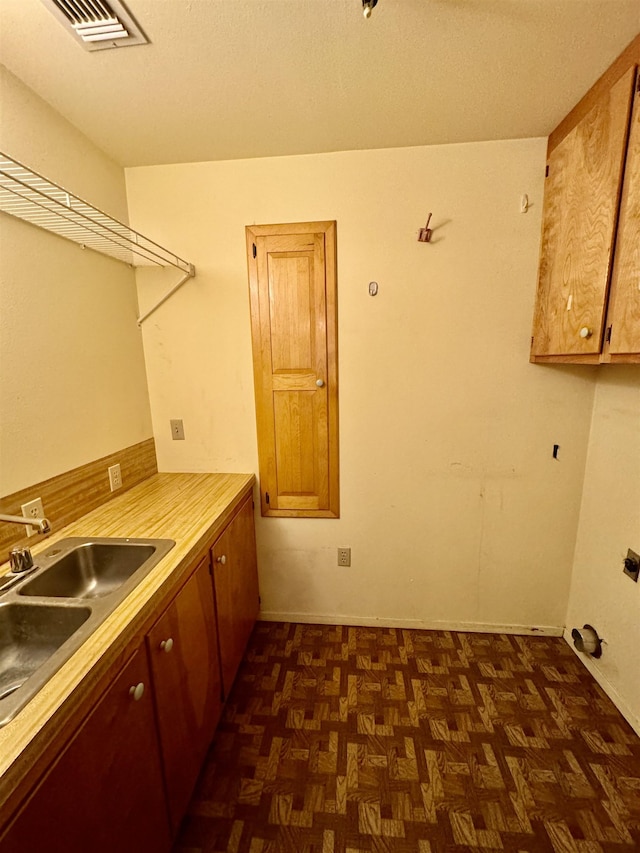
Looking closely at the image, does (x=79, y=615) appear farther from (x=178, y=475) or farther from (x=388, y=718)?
(x=388, y=718)

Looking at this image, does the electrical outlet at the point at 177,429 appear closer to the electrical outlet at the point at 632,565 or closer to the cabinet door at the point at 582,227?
the cabinet door at the point at 582,227

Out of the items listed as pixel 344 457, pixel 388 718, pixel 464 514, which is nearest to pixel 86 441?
pixel 344 457

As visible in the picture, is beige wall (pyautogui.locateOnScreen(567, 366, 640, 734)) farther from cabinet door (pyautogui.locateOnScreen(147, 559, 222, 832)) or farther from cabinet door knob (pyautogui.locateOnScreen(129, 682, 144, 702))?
cabinet door knob (pyautogui.locateOnScreen(129, 682, 144, 702))

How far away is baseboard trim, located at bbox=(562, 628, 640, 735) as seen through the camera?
4.77 ft

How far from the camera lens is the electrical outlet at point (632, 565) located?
57.0 inches

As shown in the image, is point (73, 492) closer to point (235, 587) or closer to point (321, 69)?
point (235, 587)

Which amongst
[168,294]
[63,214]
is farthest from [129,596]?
[168,294]

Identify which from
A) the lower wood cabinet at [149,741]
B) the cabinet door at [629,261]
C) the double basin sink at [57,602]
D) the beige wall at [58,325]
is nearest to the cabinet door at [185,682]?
the lower wood cabinet at [149,741]

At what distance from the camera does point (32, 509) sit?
123 cm

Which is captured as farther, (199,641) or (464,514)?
(464,514)

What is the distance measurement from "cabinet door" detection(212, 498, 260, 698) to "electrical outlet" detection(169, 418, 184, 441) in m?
0.54

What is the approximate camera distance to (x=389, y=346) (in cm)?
178

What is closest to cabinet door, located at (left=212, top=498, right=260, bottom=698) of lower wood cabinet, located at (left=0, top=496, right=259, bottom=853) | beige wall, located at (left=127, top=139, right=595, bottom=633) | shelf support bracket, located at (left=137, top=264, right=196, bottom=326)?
lower wood cabinet, located at (left=0, top=496, right=259, bottom=853)

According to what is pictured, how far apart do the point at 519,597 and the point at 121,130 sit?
9.80 ft
